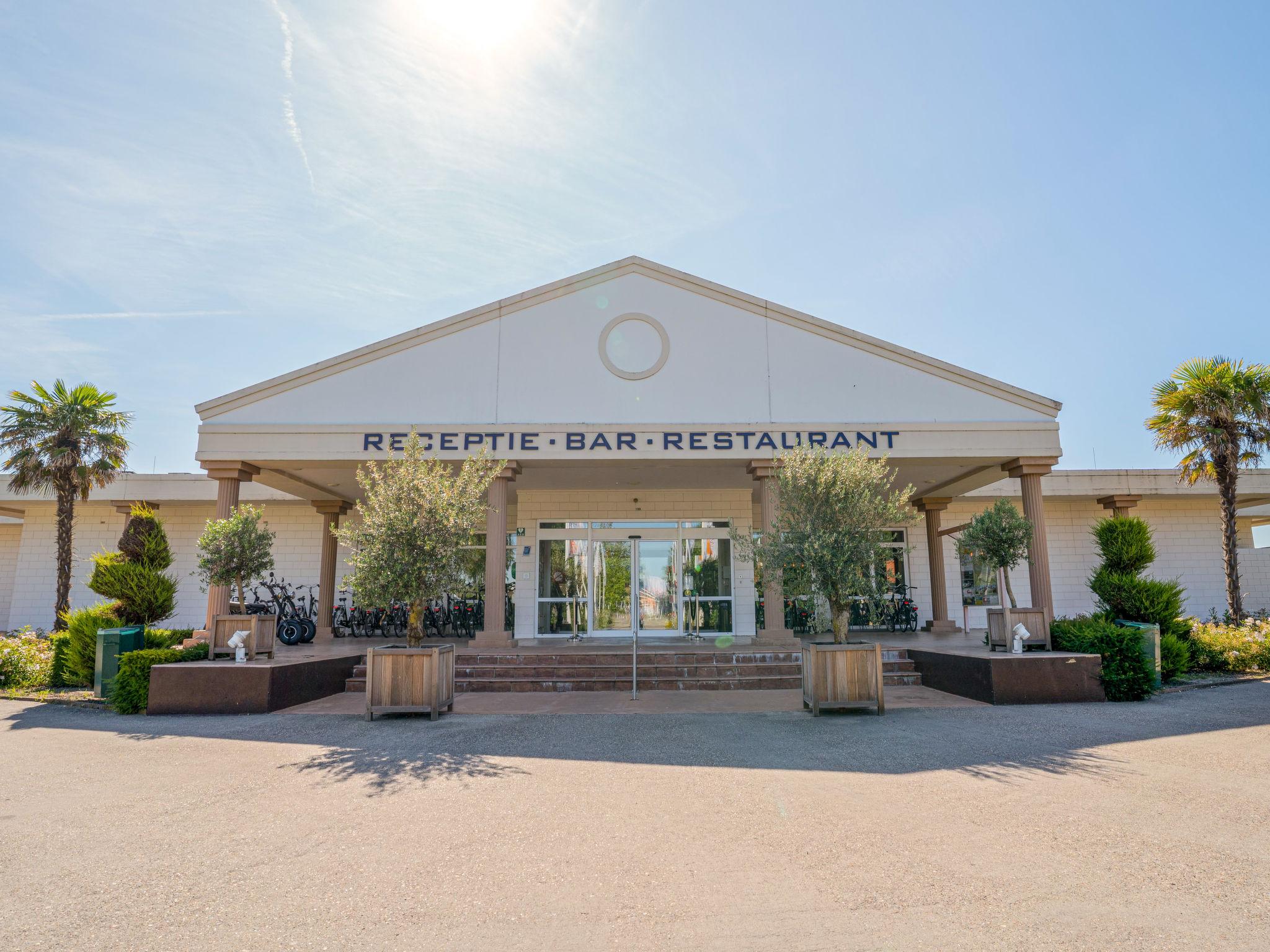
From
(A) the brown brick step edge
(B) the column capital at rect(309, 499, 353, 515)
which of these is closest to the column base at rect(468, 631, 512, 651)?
(A) the brown brick step edge

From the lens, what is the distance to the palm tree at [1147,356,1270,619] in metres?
14.5

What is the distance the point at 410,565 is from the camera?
8828 mm

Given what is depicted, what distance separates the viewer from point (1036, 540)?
13008mm

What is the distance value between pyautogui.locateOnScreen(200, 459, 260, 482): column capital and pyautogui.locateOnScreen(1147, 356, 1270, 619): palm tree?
694 inches

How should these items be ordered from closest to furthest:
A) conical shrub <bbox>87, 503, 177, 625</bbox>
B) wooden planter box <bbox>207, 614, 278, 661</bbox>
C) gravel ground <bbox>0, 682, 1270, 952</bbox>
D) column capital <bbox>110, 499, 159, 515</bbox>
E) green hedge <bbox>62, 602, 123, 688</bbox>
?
1. gravel ground <bbox>0, 682, 1270, 952</bbox>
2. wooden planter box <bbox>207, 614, 278, 661</bbox>
3. green hedge <bbox>62, 602, 123, 688</bbox>
4. conical shrub <bbox>87, 503, 177, 625</bbox>
5. column capital <bbox>110, 499, 159, 515</bbox>

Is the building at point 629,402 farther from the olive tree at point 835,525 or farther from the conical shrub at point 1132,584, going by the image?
the olive tree at point 835,525

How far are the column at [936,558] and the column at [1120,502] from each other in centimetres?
391

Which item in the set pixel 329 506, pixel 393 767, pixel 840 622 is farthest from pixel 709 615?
pixel 393 767

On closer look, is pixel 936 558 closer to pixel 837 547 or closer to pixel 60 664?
pixel 837 547

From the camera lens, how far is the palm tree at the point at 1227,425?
1447cm

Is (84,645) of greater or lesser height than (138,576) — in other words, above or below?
below

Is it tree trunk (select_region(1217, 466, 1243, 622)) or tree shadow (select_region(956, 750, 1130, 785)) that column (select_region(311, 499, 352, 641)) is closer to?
tree shadow (select_region(956, 750, 1130, 785))

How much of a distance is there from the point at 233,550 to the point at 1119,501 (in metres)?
18.9

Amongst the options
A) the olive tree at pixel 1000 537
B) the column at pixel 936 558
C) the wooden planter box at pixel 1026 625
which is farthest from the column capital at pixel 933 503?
the wooden planter box at pixel 1026 625
